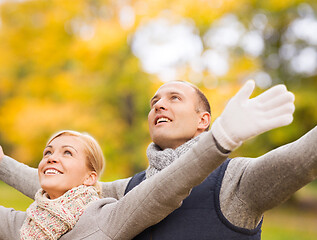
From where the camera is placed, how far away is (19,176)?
2412 millimetres

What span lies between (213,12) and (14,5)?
541cm

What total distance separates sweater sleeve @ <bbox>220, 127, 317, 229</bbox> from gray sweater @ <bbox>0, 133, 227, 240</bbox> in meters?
0.22

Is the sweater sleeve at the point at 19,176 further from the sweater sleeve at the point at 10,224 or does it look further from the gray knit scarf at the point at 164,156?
the gray knit scarf at the point at 164,156

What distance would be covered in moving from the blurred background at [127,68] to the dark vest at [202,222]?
4893 mm

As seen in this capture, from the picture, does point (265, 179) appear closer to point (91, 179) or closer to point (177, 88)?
point (177, 88)

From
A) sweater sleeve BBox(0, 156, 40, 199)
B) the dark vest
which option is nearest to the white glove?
the dark vest

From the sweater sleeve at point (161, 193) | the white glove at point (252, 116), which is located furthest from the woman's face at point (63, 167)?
the white glove at point (252, 116)

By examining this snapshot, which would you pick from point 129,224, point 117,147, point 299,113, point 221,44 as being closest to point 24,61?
point 117,147

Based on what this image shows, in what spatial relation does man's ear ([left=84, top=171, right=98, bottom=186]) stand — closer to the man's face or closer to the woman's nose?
the woman's nose

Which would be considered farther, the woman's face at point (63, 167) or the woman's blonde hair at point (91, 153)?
the woman's blonde hair at point (91, 153)

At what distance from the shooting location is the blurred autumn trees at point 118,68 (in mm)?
7539

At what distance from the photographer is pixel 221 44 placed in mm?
8211

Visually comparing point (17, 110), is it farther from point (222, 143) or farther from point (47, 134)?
point (222, 143)

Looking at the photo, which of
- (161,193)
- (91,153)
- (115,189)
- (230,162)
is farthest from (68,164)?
(230,162)
